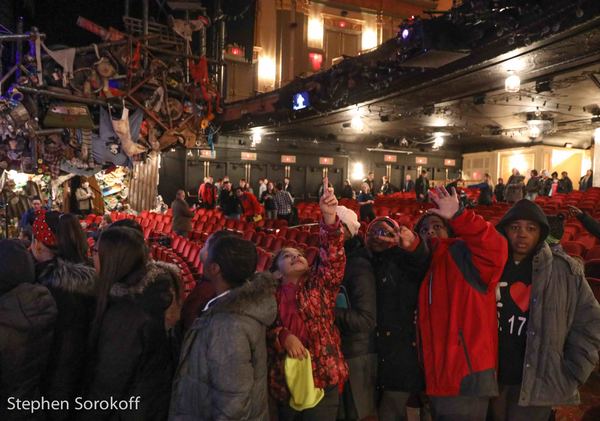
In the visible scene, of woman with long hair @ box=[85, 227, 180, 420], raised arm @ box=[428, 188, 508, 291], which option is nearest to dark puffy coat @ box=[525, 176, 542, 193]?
raised arm @ box=[428, 188, 508, 291]

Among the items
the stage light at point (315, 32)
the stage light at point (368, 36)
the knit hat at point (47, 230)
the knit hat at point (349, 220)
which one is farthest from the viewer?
the stage light at point (368, 36)

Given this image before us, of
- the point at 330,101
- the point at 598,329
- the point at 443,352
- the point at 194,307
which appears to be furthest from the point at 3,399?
the point at 330,101

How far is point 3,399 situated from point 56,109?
41.4ft

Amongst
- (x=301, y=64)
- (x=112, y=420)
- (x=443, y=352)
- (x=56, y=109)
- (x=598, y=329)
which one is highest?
(x=301, y=64)

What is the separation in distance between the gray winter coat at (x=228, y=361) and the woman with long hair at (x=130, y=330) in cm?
23

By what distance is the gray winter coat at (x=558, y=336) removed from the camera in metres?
2.28

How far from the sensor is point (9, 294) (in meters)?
2.00

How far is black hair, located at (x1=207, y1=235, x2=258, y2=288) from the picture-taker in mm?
1983

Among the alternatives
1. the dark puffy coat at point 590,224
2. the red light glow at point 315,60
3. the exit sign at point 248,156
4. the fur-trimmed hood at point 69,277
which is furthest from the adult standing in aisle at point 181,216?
the red light glow at point 315,60

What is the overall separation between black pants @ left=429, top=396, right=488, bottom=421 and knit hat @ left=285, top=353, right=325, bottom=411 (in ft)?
2.25

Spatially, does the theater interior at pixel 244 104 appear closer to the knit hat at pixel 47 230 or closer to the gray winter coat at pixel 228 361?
the knit hat at pixel 47 230

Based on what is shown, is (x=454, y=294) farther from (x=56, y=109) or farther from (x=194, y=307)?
(x=56, y=109)

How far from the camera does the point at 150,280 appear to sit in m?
2.16

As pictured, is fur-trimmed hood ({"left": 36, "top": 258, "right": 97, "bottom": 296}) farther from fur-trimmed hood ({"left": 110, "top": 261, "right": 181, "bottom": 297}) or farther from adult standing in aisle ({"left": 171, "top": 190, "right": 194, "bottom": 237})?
adult standing in aisle ({"left": 171, "top": 190, "right": 194, "bottom": 237})
